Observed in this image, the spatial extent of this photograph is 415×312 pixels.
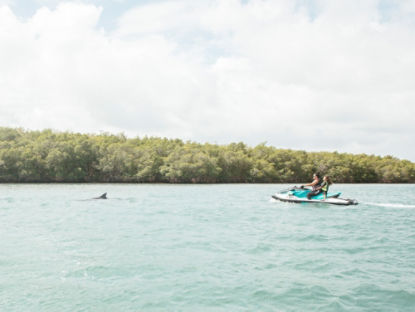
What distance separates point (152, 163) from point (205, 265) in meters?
84.7

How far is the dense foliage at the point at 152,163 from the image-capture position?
3339 inches

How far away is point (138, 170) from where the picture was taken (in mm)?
95000

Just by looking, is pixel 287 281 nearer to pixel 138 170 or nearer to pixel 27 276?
pixel 27 276

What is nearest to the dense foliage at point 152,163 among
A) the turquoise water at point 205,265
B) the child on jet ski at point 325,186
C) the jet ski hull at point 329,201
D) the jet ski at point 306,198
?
the jet ski at point 306,198

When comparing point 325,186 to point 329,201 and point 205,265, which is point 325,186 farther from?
point 205,265

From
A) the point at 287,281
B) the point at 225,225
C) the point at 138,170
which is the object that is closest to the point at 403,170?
the point at 138,170

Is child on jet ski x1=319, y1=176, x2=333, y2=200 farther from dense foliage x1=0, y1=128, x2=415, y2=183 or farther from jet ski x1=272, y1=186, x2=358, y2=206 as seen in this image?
dense foliage x1=0, y1=128, x2=415, y2=183

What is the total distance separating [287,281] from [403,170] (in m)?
133

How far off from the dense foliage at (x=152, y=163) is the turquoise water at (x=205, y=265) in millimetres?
67794

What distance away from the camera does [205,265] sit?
37.6ft

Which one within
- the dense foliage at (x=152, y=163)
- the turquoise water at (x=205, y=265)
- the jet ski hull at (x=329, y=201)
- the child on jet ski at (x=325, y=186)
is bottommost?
the turquoise water at (x=205, y=265)

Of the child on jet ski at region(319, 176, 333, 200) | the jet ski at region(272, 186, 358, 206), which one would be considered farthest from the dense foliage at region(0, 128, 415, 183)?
the child on jet ski at region(319, 176, 333, 200)

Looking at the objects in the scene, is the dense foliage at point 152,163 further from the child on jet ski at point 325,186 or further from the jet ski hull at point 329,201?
the child on jet ski at point 325,186

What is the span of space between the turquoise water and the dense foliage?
222 feet
